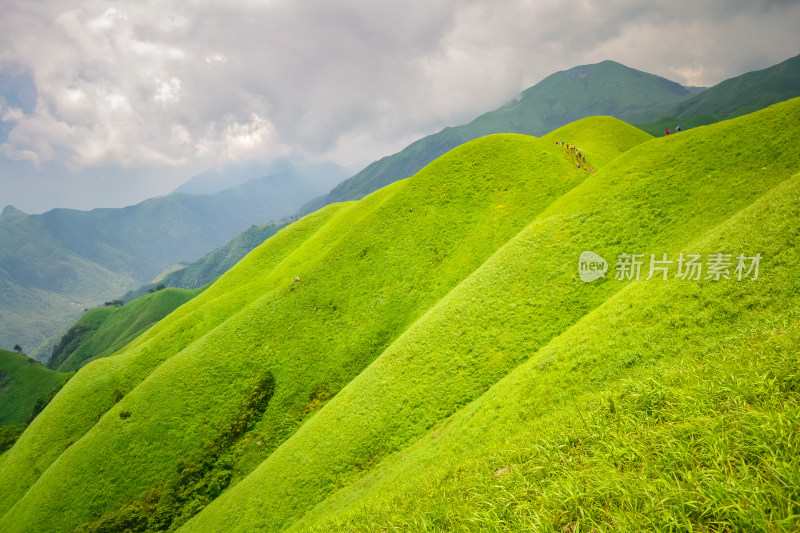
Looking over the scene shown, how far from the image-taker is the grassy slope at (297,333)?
3803 centimetres

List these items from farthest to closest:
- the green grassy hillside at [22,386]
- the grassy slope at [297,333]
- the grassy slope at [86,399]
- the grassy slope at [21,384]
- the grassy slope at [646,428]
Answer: the grassy slope at [21,384], the green grassy hillside at [22,386], the grassy slope at [86,399], the grassy slope at [297,333], the grassy slope at [646,428]

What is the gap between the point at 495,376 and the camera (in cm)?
2659

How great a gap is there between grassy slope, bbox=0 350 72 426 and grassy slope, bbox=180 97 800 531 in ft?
574

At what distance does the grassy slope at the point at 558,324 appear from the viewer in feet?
56.4

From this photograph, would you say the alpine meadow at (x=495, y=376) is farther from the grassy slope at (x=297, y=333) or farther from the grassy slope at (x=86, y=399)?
the grassy slope at (x=86, y=399)

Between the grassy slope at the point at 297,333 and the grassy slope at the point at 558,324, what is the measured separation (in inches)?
347

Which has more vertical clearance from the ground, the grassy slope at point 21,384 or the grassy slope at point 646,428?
the grassy slope at point 646,428

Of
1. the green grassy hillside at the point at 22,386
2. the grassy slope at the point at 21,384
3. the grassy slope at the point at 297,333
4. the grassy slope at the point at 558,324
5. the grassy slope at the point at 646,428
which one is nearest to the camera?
the grassy slope at the point at 646,428

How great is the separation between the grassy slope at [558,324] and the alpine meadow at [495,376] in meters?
0.20

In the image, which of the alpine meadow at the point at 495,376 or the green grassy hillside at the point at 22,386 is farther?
the green grassy hillside at the point at 22,386

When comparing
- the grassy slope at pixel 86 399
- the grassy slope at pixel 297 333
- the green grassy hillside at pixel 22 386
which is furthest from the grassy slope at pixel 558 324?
the green grassy hillside at pixel 22 386

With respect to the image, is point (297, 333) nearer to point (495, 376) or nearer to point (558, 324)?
point (495, 376)

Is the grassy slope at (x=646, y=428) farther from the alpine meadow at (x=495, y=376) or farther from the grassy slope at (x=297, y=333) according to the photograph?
the grassy slope at (x=297, y=333)

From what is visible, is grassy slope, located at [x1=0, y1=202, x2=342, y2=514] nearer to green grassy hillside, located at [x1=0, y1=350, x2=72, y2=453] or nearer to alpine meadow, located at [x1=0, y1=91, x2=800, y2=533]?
alpine meadow, located at [x1=0, y1=91, x2=800, y2=533]
